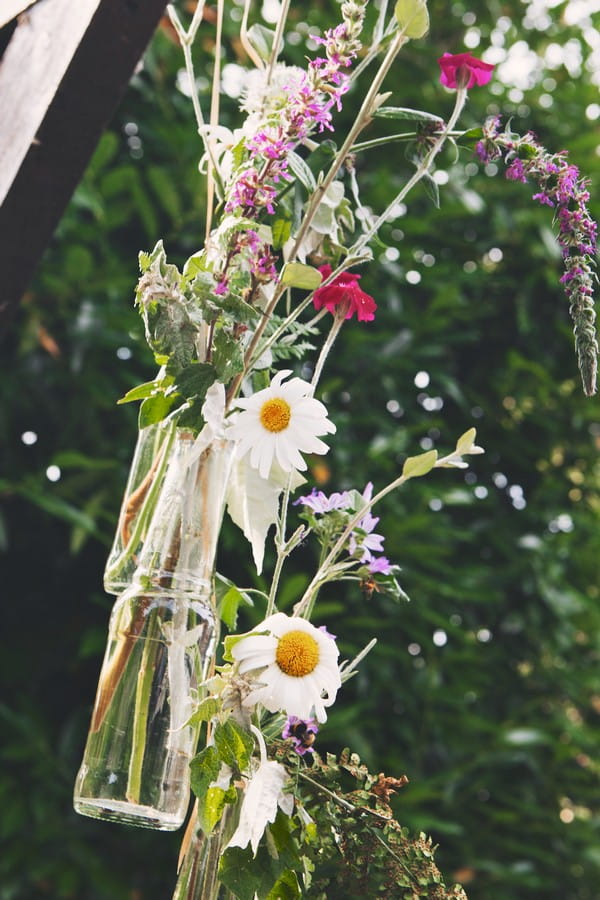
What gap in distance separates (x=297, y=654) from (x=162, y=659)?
0.11m

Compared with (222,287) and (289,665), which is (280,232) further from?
(289,665)

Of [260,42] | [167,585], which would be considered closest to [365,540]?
[167,585]

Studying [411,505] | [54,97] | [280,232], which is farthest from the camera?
[411,505]

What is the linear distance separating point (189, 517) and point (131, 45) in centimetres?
39

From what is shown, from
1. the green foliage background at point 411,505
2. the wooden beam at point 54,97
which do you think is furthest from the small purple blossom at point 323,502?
the green foliage background at point 411,505

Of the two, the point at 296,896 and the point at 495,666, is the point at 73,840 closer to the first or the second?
the point at 495,666

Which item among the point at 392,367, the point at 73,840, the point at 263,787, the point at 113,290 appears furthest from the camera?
the point at 392,367

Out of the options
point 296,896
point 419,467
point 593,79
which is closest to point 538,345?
point 593,79

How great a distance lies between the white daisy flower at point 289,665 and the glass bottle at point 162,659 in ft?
0.23

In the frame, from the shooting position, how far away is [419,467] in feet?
1.86

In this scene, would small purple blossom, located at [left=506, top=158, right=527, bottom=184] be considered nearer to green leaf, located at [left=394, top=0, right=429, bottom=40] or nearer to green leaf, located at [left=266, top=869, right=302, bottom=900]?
green leaf, located at [left=394, top=0, right=429, bottom=40]

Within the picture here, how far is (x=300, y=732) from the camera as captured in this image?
1.82 feet

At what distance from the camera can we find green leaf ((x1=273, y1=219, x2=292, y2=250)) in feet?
1.98

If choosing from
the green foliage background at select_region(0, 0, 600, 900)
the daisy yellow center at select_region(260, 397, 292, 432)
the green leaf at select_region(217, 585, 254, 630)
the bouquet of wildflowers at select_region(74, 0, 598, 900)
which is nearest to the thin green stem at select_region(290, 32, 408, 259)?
the bouquet of wildflowers at select_region(74, 0, 598, 900)
